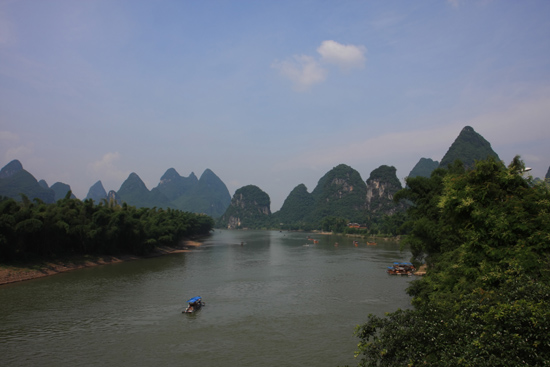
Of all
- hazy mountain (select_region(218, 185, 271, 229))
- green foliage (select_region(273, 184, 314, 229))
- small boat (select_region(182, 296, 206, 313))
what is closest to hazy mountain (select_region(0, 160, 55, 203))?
hazy mountain (select_region(218, 185, 271, 229))

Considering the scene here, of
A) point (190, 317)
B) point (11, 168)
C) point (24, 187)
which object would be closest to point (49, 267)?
point (190, 317)

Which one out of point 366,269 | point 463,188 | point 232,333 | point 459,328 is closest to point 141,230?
point 366,269

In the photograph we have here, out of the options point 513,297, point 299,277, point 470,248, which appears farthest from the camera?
point 299,277

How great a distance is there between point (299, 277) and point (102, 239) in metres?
20.5

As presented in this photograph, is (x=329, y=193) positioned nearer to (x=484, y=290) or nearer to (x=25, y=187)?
(x=25, y=187)

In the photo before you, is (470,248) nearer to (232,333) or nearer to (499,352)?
(499,352)

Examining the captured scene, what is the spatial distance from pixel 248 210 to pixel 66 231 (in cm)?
14040

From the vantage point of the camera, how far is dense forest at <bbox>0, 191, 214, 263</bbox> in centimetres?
2738

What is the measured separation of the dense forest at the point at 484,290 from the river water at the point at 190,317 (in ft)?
14.2

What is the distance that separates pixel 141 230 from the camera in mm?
41875

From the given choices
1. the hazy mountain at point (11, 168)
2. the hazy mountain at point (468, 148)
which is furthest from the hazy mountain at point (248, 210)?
the hazy mountain at point (11, 168)

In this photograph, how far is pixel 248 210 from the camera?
17138cm

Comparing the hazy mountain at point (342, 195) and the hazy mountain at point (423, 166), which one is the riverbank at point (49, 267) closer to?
the hazy mountain at point (342, 195)

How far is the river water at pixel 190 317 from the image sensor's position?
13.3 meters
